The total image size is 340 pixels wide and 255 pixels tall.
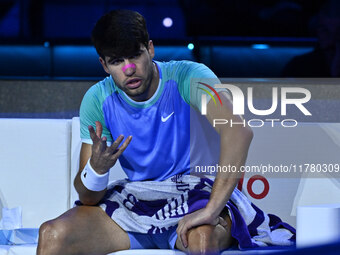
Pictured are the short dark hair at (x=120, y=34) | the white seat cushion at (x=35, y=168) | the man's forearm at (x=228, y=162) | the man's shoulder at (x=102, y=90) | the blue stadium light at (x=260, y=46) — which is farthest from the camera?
the blue stadium light at (x=260, y=46)

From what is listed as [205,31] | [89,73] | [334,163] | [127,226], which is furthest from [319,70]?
[127,226]

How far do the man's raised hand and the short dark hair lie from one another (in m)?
0.27

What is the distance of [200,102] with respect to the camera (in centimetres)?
187

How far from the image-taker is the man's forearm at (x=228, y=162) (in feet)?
5.54

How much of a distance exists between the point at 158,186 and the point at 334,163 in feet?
2.52

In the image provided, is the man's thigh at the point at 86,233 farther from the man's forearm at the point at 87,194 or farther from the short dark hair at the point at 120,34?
the short dark hair at the point at 120,34

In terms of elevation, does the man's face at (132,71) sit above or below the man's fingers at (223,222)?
above

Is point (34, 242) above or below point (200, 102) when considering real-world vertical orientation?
below

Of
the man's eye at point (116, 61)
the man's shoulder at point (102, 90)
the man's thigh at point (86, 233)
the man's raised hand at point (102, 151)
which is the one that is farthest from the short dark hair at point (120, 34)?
the man's thigh at point (86, 233)

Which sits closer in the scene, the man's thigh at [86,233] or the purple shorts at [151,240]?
the man's thigh at [86,233]

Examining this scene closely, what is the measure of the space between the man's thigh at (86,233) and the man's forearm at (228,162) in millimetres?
342

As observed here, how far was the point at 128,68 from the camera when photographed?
1.82 metres

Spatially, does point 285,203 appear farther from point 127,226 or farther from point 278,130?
point 127,226

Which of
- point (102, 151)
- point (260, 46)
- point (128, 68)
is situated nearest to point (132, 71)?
point (128, 68)
